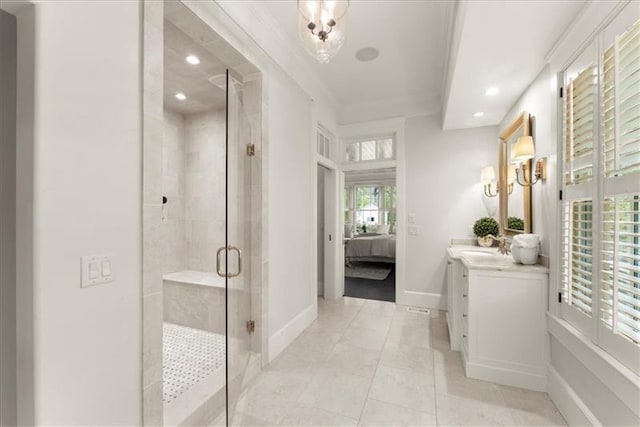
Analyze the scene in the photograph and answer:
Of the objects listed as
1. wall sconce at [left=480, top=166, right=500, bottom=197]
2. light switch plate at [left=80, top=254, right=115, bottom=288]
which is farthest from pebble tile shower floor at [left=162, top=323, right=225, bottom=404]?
wall sconce at [left=480, top=166, right=500, bottom=197]

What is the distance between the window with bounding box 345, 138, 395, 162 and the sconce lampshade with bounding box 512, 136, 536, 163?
6.33 feet

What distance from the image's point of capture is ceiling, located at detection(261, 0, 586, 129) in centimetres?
170

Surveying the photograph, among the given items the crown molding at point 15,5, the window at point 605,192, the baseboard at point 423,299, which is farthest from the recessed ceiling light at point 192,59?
the baseboard at point 423,299

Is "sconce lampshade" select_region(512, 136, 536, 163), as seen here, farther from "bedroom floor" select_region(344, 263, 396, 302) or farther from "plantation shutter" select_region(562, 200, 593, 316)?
"bedroom floor" select_region(344, 263, 396, 302)

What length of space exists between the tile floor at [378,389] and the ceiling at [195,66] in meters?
2.14

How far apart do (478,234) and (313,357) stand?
2455mm

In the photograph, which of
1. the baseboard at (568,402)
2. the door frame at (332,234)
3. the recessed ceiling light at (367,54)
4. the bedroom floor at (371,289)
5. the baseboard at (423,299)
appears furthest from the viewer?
the bedroom floor at (371,289)

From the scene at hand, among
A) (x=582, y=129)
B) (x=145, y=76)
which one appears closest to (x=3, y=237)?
(x=145, y=76)

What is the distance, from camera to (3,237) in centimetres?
100

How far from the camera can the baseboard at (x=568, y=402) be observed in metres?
1.54

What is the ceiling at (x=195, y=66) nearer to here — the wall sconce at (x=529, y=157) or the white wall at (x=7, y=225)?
the white wall at (x=7, y=225)

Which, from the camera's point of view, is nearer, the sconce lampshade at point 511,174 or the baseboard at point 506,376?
the baseboard at point 506,376

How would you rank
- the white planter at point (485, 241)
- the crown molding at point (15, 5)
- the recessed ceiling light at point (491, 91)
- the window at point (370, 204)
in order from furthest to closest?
1. the window at point (370, 204)
2. the white planter at point (485, 241)
3. the recessed ceiling light at point (491, 91)
4. the crown molding at point (15, 5)

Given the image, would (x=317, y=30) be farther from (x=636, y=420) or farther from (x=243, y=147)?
(x=636, y=420)
